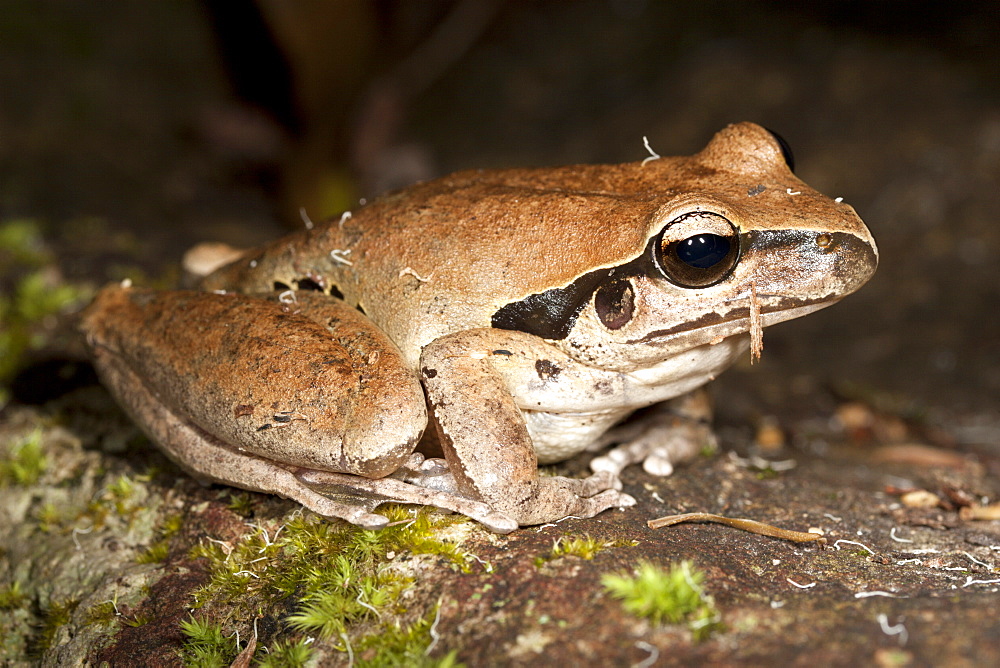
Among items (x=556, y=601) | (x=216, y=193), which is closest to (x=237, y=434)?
(x=556, y=601)

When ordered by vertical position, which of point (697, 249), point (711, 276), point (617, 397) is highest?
point (697, 249)

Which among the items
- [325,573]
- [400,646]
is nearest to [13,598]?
[325,573]

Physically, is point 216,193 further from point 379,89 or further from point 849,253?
point 849,253

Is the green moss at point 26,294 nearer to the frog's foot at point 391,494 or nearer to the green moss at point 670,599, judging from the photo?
the frog's foot at point 391,494

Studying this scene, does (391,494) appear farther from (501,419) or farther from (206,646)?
(206,646)

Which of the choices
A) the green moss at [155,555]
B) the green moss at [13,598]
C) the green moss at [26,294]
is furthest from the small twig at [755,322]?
the green moss at [26,294]
